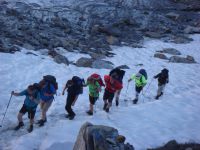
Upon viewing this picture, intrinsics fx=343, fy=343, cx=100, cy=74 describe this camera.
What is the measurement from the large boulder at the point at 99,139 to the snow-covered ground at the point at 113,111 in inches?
98.4

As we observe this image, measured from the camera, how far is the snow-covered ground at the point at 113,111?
41.9 feet

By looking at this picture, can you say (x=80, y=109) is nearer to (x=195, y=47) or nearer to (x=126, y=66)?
(x=126, y=66)

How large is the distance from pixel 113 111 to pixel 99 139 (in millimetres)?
6767

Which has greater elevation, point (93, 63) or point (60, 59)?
point (60, 59)

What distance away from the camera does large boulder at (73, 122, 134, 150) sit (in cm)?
945

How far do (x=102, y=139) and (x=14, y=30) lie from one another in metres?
20.2

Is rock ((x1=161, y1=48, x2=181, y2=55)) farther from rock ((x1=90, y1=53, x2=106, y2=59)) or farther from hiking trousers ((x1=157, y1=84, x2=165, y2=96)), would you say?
hiking trousers ((x1=157, y1=84, x2=165, y2=96))

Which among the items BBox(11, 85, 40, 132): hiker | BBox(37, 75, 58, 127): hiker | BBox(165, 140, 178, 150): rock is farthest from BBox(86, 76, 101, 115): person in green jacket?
BBox(165, 140, 178, 150): rock

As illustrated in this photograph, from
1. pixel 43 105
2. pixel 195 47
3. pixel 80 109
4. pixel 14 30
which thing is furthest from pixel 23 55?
pixel 195 47

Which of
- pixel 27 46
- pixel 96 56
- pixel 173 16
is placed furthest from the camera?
pixel 173 16

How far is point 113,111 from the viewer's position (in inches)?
642

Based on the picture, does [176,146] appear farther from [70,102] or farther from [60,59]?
[60,59]

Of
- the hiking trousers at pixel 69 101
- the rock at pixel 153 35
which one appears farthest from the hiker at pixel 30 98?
the rock at pixel 153 35

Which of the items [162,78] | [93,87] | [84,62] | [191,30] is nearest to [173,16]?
[191,30]
